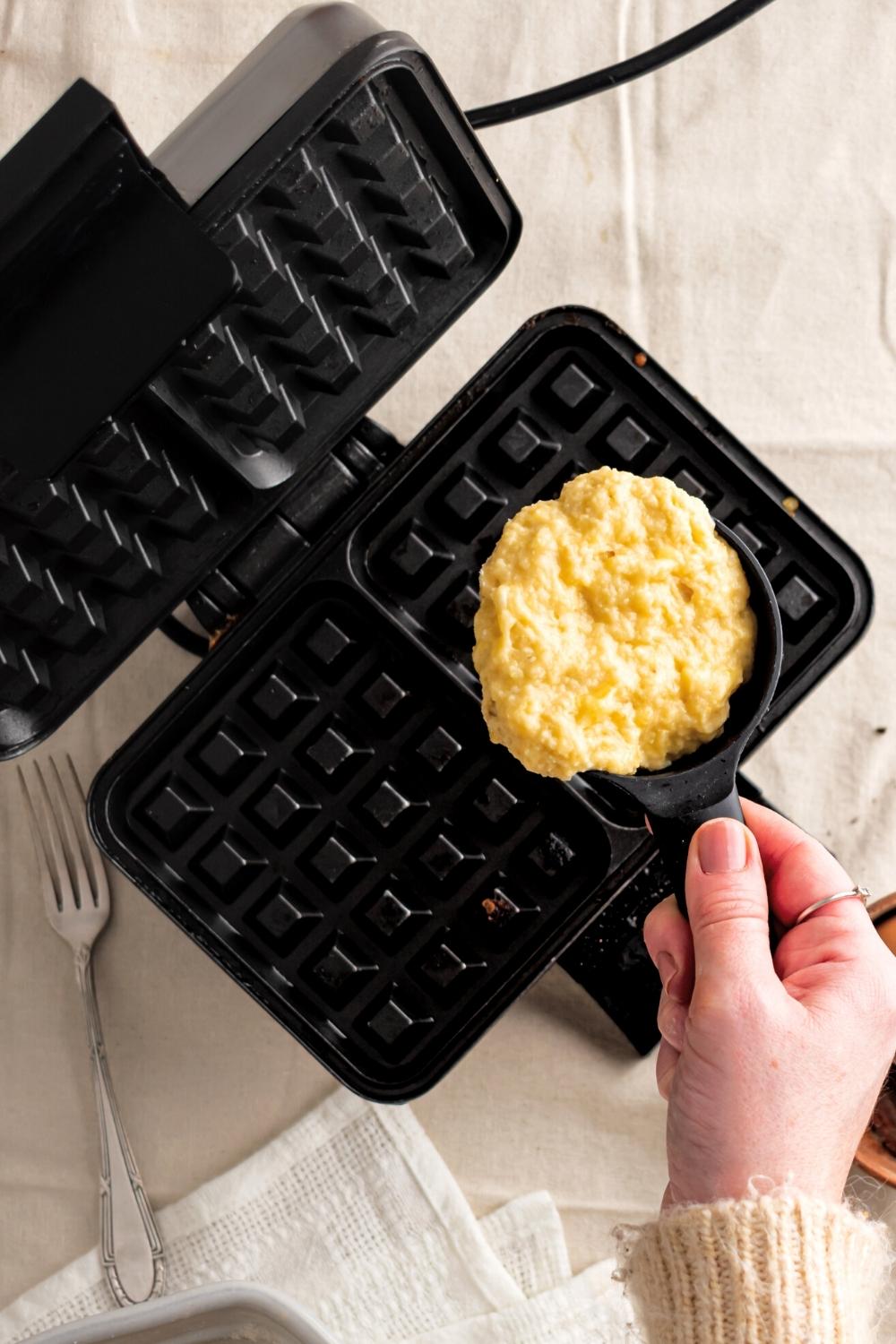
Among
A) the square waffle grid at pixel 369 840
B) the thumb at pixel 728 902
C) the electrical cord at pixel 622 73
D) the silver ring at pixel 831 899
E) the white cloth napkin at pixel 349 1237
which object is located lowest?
the white cloth napkin at pixel 349 1237

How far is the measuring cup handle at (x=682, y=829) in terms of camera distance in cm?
113

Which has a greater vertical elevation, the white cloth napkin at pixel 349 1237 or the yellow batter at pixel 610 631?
the yellow batter at pixel 610 631

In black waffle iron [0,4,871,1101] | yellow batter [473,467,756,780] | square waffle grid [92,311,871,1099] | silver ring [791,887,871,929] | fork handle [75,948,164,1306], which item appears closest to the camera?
yellow batter [473,467,756,780]

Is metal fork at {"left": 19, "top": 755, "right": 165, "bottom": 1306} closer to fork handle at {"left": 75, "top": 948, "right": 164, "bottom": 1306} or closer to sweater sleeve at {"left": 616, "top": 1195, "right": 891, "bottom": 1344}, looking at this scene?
fork handle at {"left": 75, "top": 948, "right": 164, "bottom": 1306}

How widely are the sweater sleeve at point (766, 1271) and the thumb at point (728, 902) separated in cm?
23

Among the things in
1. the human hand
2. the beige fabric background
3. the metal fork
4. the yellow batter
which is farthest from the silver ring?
the metal fork

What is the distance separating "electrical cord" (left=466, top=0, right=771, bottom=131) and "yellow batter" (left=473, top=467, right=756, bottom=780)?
27.6 inches

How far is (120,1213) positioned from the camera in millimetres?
1693

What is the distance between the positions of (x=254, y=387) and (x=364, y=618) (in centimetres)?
32

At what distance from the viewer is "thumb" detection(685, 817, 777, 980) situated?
3.57 feet

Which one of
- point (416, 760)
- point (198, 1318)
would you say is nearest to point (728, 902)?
point (416, 760)

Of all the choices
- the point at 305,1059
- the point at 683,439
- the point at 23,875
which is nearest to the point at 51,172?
the point at 683,439

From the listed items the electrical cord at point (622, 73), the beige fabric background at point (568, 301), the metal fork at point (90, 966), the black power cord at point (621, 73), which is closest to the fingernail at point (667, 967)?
the beige fabric background at point (568, 301)

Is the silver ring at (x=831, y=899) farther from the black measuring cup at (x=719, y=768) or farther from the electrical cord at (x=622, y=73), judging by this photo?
the electrical cord at (x=622, y=73)
